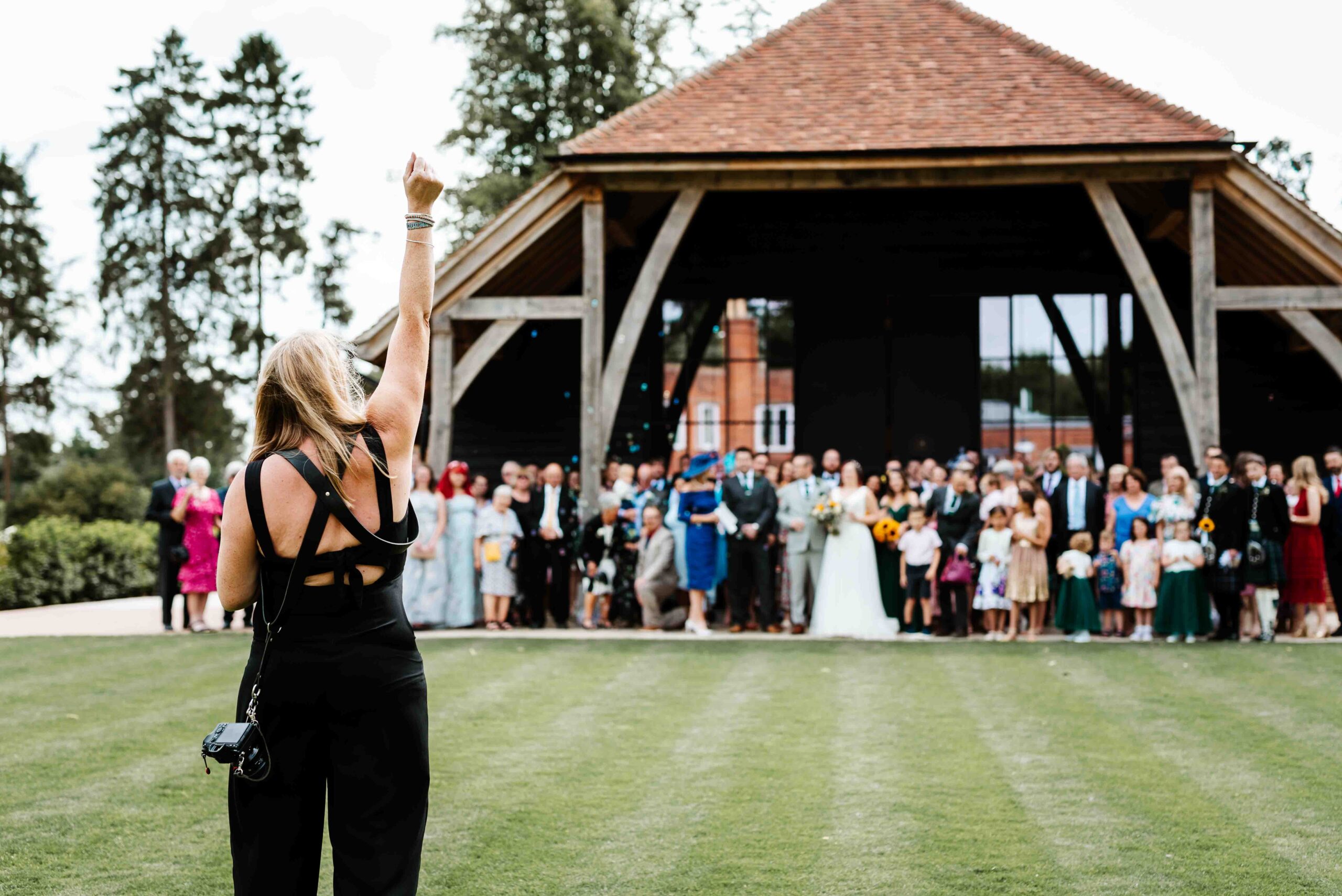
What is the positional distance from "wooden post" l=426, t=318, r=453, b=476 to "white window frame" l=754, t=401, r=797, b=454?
595 centimetres

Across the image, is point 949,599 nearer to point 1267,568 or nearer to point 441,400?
point 1267,568

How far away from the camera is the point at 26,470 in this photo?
3456 centimetres

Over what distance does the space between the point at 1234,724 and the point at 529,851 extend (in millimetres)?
4588

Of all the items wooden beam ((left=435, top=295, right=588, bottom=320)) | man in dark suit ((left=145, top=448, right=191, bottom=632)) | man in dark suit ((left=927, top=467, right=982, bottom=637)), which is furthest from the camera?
wooden beam ((left=435, top=295, right=588, bottom=320))

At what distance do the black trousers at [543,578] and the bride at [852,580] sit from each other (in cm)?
265

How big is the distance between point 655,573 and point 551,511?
1.31 metres

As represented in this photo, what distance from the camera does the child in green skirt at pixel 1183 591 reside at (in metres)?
12.0

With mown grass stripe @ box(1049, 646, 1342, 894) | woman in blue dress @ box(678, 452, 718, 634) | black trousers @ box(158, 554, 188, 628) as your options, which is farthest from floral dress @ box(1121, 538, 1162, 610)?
→ black trousers @ box(158, 554, 188, 628)

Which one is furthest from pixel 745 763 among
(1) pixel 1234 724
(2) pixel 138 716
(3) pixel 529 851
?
(2) pixel 138 716

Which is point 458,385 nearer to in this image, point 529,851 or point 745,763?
point 745,763

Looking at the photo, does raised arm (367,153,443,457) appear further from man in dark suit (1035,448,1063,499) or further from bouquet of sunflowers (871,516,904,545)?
man in dark suit (1035,448,1063,499)

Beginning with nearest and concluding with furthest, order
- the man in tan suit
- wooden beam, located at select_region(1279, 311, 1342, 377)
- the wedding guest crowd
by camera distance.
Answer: the wedding guest crowd, the man in tan suit, wooden beam, located at select_region(1279, 311, 1342, 377)

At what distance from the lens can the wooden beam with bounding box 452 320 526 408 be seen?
49.3ft

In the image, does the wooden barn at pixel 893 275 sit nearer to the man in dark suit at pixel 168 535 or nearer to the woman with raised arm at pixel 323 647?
the man in dark suit at pixel 168 535
